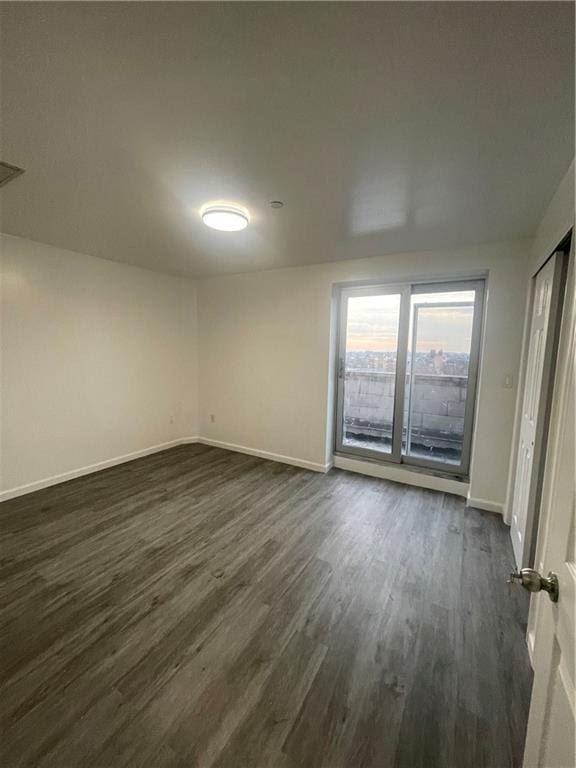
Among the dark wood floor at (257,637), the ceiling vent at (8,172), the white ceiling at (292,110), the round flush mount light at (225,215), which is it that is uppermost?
the white ceiling at (292,110)

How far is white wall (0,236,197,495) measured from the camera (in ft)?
9.56

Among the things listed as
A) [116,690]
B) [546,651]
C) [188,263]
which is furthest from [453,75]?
[188,263]

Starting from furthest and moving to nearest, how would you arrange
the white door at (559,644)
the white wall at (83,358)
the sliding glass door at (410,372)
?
the sliding glass door at (410,372)
the white wall at (83,358)
the white door at (559,644)

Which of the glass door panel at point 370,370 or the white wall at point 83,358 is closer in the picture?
the white wall at point 83,358

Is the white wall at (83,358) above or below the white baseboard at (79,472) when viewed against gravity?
above

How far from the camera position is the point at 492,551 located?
2322 millimetres

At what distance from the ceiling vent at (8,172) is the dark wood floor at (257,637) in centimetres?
243

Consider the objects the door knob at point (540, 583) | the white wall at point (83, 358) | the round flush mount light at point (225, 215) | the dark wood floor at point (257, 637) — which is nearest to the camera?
the door knob at point (540, 583)

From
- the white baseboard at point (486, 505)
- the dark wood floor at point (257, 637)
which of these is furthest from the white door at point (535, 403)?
the white baseboard at point (486, 505)

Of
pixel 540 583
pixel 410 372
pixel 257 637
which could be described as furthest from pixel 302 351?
pixel 540 583

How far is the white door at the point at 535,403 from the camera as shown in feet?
6.11

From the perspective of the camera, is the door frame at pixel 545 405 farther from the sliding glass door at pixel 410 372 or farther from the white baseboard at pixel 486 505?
the sliding glass door at pixel 410 372

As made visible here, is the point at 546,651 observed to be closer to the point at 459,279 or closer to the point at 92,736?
the point at 92,736

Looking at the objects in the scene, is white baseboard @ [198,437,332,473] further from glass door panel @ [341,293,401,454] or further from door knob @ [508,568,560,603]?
door knob @ [508,568,560,603]
